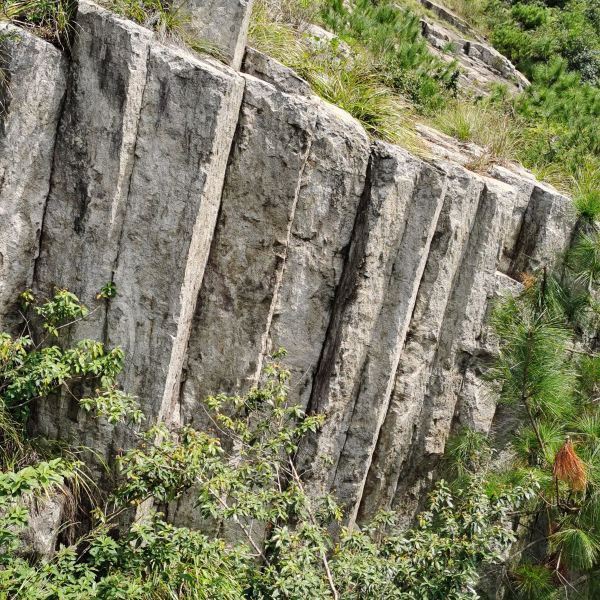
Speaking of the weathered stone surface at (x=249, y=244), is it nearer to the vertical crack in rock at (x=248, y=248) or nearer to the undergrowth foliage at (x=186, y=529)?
the vertical crack in rock at (x=248, y=248)

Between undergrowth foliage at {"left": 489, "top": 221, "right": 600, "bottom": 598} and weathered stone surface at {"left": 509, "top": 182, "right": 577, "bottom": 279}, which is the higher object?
weathered stone surface at {"left": 509, "top": 182, "right": 577, "bottom": 279}

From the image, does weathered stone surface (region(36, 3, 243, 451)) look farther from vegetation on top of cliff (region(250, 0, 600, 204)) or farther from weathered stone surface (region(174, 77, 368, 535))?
vegetation on top of cliff (region(250, 0, 600, 204))

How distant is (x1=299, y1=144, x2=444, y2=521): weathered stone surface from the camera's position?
17.7 ft

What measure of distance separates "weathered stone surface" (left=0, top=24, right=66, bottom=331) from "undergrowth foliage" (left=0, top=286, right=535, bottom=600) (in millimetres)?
328

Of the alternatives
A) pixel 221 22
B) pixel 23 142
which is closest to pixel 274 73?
pixel 221 22

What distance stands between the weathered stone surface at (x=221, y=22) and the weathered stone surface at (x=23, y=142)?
111 centimetres

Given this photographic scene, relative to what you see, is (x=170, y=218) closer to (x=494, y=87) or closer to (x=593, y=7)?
(x=494, y=87)

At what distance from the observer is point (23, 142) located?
475cm

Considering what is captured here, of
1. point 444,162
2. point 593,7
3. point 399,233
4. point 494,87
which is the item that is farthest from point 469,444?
point 593,7

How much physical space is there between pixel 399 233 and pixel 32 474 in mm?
3221

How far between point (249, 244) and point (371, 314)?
3.81 ft

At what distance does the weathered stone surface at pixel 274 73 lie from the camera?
212 inches

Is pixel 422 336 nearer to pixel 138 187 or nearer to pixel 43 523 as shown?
pixel 138 187

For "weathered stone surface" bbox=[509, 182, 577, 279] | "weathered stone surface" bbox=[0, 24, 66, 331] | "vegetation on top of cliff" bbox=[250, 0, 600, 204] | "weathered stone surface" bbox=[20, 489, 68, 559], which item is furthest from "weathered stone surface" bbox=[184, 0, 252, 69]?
"weathered stone surface" bbox=[20, 489, 68, 559]
